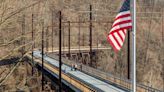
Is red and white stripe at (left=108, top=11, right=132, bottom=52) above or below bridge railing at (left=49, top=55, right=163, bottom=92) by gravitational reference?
above

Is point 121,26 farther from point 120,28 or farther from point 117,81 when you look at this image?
point 117,81

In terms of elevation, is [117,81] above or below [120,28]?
below

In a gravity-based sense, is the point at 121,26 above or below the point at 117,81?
above

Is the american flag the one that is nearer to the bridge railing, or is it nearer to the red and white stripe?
the red and white stripe

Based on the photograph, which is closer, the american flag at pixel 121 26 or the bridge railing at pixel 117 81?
the american flag at pixel 121 26

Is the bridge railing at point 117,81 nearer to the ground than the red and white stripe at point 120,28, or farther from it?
nearer to the ground

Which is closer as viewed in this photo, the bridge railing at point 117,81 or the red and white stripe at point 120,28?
the red and white stripe at point 120,28

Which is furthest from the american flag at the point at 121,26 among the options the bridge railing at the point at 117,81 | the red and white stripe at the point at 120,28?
the bridge railing at the point at 117,81

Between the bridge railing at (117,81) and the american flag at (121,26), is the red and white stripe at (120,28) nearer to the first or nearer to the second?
the american flag at (121,26)

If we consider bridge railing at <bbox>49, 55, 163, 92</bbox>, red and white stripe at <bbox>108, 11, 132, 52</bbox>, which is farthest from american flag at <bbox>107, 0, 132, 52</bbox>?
bridge railing at <bbox>49, 55, 163, 92</bbox>

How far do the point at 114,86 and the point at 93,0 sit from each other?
106488mm

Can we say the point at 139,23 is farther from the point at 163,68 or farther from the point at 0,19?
the point at 0,19

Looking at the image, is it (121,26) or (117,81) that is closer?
(121,26)

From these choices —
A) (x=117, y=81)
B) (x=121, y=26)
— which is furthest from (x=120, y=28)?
(x=117, y=81)
